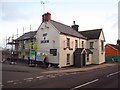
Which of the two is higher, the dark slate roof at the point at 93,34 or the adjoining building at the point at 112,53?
the dark slate roof at the point at 93,34

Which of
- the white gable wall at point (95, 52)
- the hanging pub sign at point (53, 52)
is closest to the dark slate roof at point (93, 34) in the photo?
the white gable wall at point (95, 52)

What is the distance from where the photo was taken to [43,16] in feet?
119

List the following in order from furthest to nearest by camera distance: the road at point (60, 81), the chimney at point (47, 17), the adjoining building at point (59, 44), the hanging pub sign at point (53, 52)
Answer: the chimney at point (47, 17), the hanging pub sign at point (53, 52), the adjoining building at point (59, 44), the road at point (60, 81)

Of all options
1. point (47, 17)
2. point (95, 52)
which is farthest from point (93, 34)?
point (47, 17)

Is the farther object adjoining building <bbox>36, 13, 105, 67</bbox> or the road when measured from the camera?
adjoining building <bbox>36, 13, 105, 67</bbox>

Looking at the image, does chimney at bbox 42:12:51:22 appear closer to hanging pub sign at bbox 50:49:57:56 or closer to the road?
hanging pub sign at bbox 50:49:57:56

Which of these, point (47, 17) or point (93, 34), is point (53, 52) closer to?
point (47, 17)

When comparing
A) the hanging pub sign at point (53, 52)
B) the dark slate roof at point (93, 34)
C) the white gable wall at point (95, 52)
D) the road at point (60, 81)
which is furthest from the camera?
the dark slate roof at point (93, 34)

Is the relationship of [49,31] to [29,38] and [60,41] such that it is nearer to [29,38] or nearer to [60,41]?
[60,41]

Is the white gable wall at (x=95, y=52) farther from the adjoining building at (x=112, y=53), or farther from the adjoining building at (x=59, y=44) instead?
the adjoining building at (x=112, y=53)

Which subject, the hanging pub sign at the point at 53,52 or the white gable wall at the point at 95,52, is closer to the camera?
the hanging pub sign at the point at 53,52

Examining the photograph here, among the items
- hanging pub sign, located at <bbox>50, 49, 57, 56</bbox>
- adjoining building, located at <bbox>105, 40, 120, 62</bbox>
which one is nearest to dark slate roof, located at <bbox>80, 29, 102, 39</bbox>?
hanging pub sign, located at <bbox>50, 49, 57, 56</bbox>

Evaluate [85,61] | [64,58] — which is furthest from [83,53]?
[64,58]

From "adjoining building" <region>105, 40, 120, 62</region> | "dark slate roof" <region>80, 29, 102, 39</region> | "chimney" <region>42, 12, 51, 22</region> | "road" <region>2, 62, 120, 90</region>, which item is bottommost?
"road" <region>2, 62, 120, 90</region>
